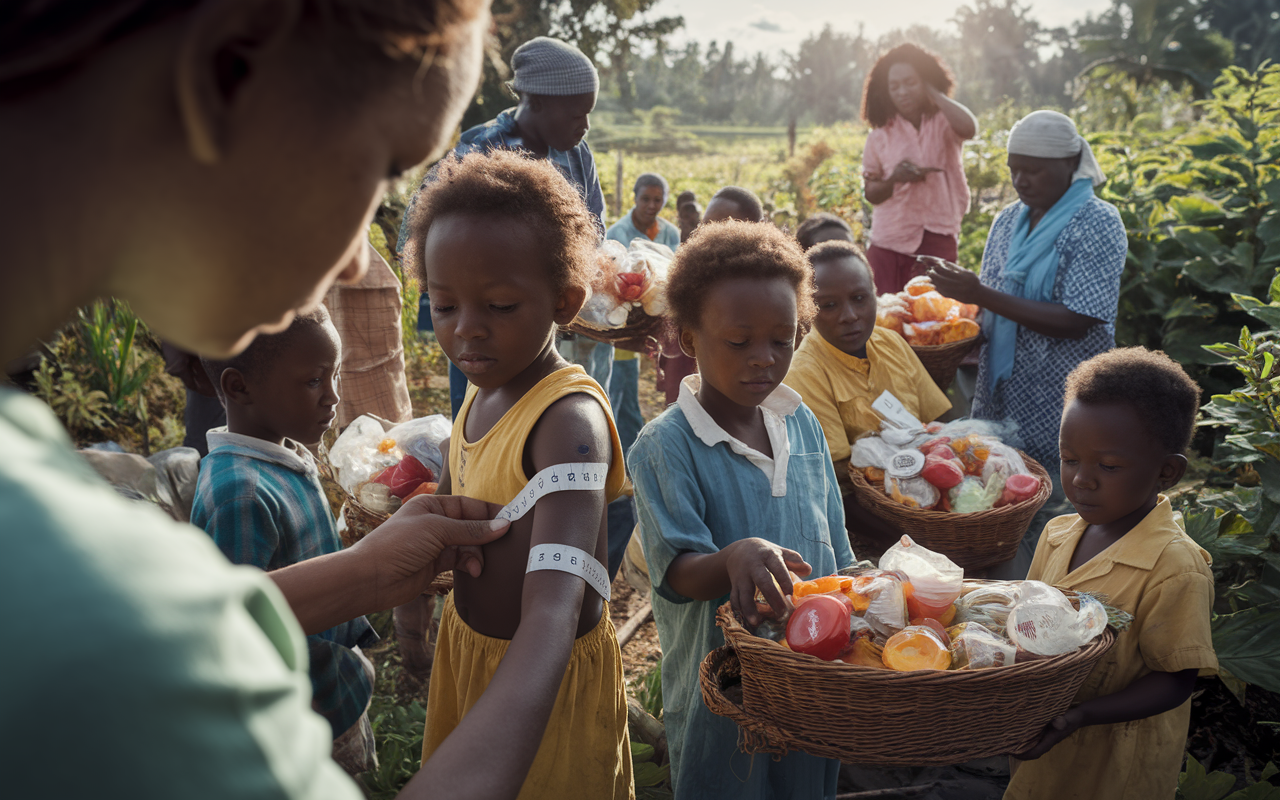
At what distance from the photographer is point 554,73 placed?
4.29 m

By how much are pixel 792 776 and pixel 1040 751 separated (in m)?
0.69

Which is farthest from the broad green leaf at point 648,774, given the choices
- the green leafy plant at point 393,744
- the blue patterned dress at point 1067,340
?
the blue patterned dress at point 1067,340

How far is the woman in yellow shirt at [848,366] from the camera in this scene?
3428mm

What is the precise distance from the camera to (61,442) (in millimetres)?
562

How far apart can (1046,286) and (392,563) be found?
10.9 feet

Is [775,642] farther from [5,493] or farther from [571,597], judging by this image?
[5,493]

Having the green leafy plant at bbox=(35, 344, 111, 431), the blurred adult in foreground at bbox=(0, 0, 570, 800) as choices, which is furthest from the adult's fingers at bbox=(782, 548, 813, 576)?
the green leafy plant at bbox=(35, 344, 111, 431)

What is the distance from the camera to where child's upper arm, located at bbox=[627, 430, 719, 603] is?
80.7 inches

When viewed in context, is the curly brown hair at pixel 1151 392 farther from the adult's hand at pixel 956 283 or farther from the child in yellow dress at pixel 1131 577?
the adult's hand at pixel 956 283

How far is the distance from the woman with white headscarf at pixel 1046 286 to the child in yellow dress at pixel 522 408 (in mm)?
2575

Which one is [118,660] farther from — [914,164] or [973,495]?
[914,164]

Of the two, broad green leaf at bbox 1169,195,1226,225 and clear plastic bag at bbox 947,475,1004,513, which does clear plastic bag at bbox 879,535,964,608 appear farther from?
broad green leaf at bbox 1169,195,1226,225

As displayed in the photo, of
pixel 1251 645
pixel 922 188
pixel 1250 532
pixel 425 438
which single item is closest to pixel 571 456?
pixel 425 438

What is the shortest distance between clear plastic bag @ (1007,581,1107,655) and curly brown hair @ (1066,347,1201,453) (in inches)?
26.4
